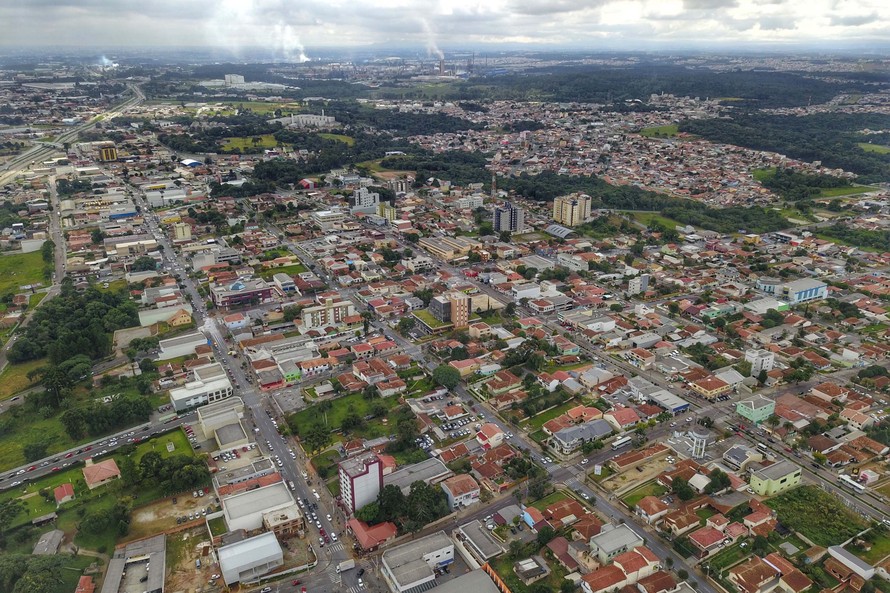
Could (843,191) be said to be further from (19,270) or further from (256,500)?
(19,270)

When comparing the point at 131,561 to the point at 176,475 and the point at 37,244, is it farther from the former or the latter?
the point at 37,244

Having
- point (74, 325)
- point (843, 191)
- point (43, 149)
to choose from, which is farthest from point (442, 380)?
point (43, 149)

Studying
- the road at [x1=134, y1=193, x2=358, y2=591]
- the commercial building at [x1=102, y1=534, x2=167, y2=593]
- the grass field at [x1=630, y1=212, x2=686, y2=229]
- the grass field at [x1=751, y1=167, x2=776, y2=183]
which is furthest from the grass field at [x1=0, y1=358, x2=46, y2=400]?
the grass field at [x1=751, y1=167, x2=776, y2=183]

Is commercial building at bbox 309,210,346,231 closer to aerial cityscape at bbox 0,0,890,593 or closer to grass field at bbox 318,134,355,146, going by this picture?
Answer: aerial cityscape at bbox 0,0,890,593

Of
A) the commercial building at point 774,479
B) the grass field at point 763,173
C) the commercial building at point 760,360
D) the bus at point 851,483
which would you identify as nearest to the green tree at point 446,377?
the commercial building at point 774,479

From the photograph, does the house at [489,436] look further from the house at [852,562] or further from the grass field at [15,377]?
the grass field at [15,377]
